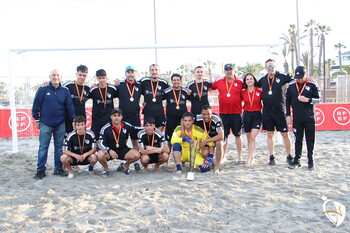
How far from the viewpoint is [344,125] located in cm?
969

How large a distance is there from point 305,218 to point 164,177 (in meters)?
2.22

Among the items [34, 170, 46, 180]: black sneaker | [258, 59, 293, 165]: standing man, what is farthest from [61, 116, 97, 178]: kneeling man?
[258, 59, 293, 165]: standing man

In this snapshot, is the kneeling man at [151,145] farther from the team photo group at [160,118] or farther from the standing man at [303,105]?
the standing man at [303,105]

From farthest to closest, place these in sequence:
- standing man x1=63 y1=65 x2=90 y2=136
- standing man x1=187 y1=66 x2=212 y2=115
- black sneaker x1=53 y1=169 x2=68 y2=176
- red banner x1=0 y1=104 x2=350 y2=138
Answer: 1. red banner x1=0 y1=104 x2=350 y2=138
2. standing man x1=187 y1=66 x2=212 y2=115
3. standing man x1=63 y1=65 x2=90 y2=136
4. black sneaker x1=53 y1=169 x2=68 y2=176

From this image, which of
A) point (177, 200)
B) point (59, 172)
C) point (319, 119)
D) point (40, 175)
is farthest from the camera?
point (319, 119)

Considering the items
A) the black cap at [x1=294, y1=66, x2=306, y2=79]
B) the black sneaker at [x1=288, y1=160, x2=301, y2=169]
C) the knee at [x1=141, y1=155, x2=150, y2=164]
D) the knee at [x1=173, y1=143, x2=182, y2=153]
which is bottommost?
the black sneaker at [x1=288, y1=160, x2=301, y2=169]

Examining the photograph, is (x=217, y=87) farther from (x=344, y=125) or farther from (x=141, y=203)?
(x=344, y=125)

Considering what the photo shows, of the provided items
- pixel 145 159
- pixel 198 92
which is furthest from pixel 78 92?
pixel 198 92

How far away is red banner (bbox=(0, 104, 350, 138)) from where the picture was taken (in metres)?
9.50

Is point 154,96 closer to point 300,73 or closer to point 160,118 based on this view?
point 160,118

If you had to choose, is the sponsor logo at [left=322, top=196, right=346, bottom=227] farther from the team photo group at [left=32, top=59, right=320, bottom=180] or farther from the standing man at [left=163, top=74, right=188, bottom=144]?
the standing man at [left=163, top=74, right=188, bottom=144]

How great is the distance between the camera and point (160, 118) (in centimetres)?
520

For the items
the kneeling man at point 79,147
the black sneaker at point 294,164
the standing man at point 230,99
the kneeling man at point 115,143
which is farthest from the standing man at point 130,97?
the black sneaker at point 294,164

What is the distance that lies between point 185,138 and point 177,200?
1.54 meters
